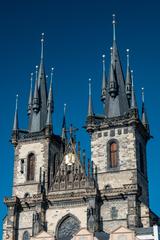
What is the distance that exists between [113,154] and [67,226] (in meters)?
8.73

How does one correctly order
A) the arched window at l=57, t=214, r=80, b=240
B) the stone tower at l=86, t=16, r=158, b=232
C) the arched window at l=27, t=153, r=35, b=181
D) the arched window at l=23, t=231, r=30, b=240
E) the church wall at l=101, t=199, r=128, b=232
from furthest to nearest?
the arched window at l=27, t=153, r=35, b=181
the arched window at l=23, t=231, r=30, b=240
the arched window at l=57, t=214, r=80, b=240
the stone tower at l=86, t=16, r=158, b=232
the church wall at l=101, t=199, r=128, b=232

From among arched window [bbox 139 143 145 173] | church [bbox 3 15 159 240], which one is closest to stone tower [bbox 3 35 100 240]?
church [bbox 3 15 159 240]

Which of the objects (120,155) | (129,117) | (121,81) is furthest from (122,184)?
(121,81)

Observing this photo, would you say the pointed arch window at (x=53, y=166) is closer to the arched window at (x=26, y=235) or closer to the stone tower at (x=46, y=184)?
the stone tower at (x=46, y=184)

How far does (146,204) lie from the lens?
5547 centimetres

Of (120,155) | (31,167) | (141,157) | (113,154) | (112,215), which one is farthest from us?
(31,167)

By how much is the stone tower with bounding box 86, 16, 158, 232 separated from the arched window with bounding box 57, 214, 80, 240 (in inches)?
108

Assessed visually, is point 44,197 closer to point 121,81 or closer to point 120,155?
point 120,155

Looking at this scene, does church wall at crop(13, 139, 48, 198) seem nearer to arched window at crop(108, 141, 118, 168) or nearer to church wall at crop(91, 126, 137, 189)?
church wall at crop(91, 126, 137, 189)

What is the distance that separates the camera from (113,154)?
185 feet

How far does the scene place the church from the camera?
52281mm

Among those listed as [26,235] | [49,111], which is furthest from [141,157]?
[26,235]

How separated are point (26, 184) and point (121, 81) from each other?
50.2 ft

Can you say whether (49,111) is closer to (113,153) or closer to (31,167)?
(31,167)
